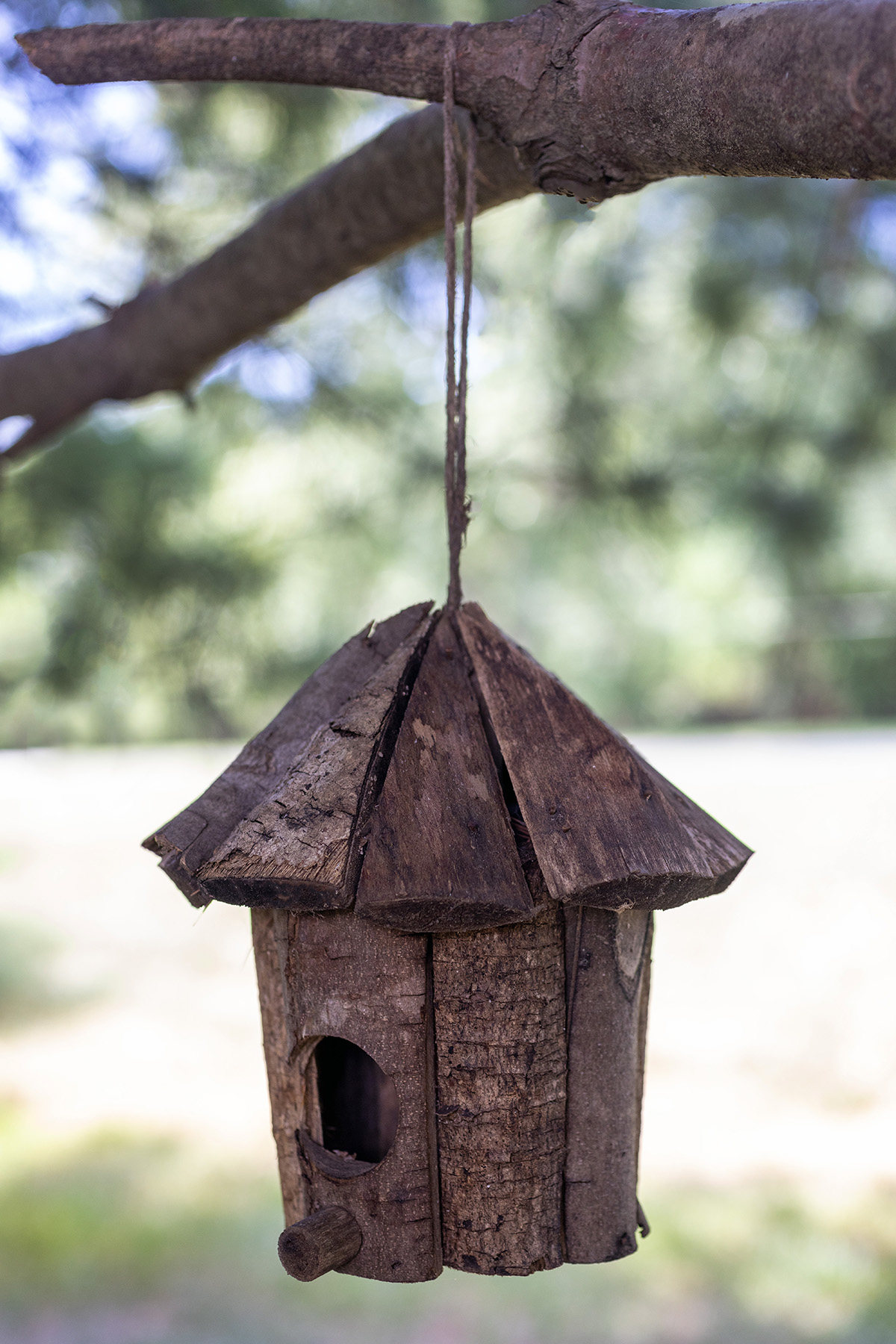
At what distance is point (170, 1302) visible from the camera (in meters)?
3.60

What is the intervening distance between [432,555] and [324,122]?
3.60 m

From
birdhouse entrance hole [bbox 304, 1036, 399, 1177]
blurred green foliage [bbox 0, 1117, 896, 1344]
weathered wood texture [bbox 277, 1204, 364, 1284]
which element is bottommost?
blurred green foliage [bbox 0, 1117, 896, 1344]

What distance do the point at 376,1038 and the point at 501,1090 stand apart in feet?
0.36

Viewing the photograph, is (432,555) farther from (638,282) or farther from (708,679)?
(708,679)

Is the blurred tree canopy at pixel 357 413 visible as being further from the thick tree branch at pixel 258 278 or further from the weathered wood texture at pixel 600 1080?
the weathered wood texture at pixel 600 1080

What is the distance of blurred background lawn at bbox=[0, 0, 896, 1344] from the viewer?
108 inches

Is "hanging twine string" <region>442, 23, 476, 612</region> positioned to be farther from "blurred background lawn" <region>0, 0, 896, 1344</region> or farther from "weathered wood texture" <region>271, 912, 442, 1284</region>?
"blurred background lawn" <region>0, 0, 896, 1344</region>

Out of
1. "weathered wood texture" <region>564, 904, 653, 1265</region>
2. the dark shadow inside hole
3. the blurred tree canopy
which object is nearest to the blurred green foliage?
the blurred tree canopy

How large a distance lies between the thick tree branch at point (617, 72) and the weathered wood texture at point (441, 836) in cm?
47

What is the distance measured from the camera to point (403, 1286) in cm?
382

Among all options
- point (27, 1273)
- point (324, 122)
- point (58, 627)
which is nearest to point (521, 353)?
point (324, 122)

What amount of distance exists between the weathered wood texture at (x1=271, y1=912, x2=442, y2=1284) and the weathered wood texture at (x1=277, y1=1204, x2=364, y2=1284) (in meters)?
0.01

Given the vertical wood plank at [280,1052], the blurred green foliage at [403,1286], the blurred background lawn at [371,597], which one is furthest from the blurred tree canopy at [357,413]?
Answer: the blurred green foliage at [403,1286]

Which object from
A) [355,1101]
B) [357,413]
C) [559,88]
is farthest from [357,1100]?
[357,413]
